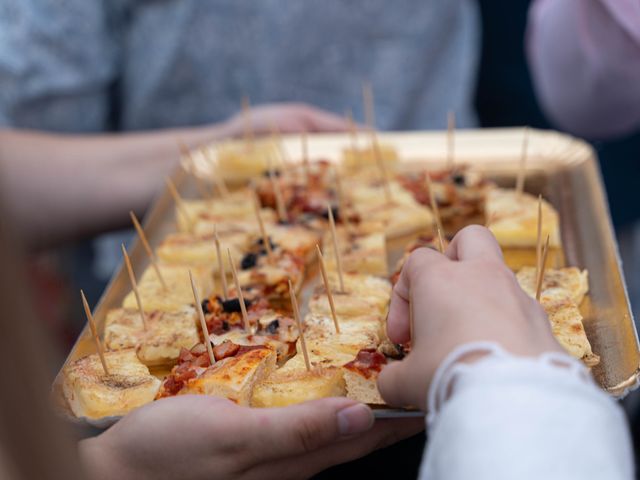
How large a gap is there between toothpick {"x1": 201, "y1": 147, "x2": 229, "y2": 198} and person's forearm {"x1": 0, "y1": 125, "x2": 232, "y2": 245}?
0.18 meters

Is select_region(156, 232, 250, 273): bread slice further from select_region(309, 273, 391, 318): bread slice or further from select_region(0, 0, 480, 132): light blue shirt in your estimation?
select_region(0, 0, 480, 132): light blue shirt

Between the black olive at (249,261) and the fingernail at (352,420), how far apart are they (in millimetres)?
1127

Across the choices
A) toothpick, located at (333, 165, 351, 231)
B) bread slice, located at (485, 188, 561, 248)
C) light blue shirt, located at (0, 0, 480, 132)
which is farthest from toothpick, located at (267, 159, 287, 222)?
light blue shirt, located at (0, 0, 480, 132)

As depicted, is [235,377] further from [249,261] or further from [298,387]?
[249,261]

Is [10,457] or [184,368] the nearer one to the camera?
[10,457]

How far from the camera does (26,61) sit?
3717 mm

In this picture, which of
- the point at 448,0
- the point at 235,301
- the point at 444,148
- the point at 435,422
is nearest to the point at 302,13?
the point at 448,0

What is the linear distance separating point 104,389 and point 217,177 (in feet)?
4.72

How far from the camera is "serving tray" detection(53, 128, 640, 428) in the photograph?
2010mm

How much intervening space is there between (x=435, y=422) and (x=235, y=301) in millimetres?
1113

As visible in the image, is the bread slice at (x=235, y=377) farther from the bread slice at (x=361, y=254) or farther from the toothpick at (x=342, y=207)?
the toothpick at (x=342, y=207)

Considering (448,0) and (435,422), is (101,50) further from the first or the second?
(435,422)

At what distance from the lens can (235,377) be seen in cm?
188

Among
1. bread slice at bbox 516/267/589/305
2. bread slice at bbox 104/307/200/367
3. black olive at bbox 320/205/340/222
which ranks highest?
black olive at bbox 320/205/340/222
